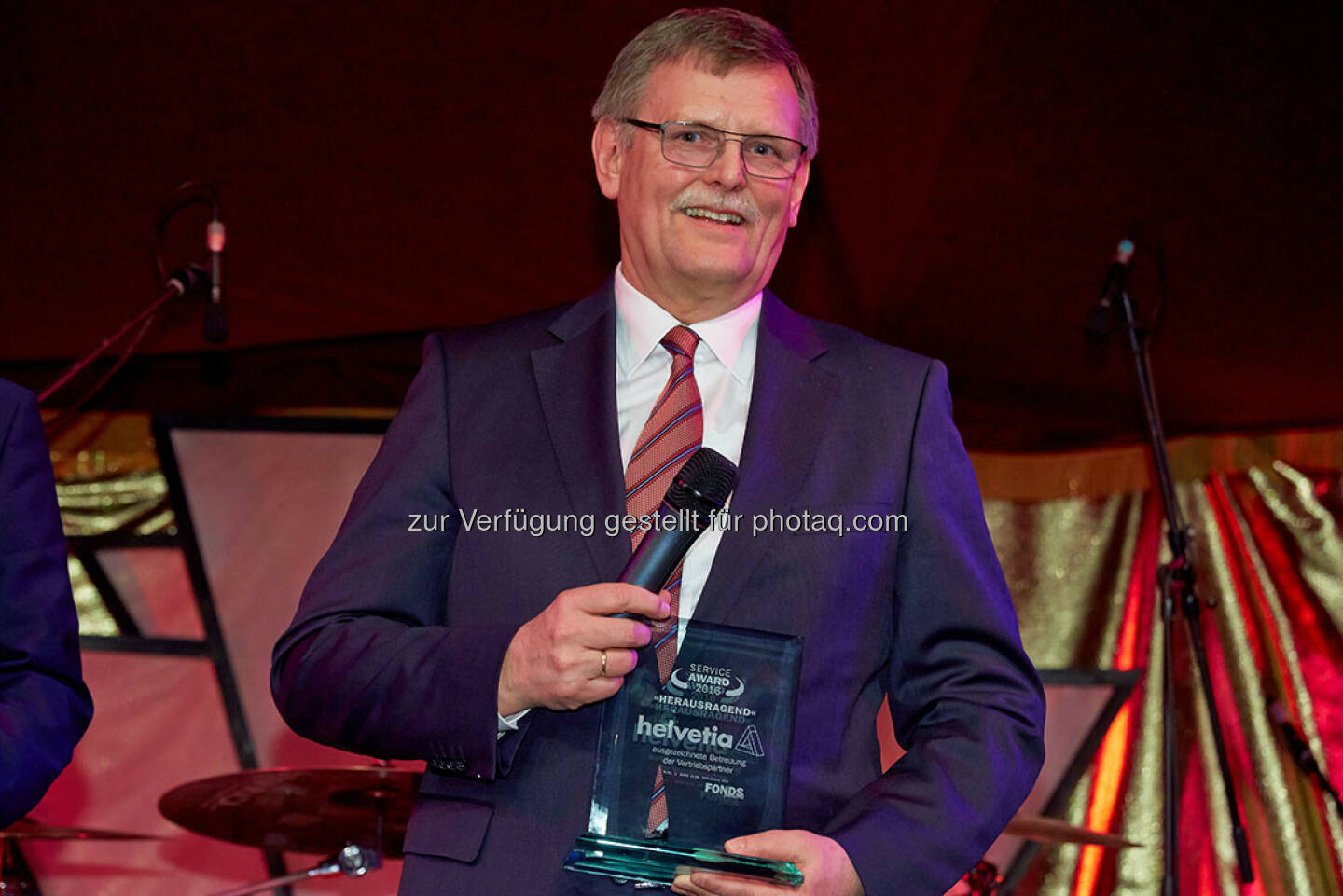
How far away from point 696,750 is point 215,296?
2.32m

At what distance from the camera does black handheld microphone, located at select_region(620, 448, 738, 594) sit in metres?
1.44

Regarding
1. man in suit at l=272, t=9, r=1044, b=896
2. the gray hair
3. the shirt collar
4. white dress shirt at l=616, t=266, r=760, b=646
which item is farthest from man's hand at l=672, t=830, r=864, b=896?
the gray hair

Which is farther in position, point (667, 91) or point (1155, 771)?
point (1155, 771)

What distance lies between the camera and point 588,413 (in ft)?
5.88

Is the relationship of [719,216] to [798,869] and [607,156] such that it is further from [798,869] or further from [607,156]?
[798,869]

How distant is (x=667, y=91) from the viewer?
1953 millimetres

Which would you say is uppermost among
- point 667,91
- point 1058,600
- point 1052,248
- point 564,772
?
point 1052,248

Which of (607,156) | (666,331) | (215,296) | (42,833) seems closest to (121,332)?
(215,296)

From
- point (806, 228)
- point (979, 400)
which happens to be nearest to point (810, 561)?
point (806, 228)

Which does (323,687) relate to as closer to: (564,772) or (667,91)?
(564,772)

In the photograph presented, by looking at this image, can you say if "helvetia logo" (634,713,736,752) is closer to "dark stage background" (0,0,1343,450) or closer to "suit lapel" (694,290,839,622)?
"suit lapel" (694,290,839,622)

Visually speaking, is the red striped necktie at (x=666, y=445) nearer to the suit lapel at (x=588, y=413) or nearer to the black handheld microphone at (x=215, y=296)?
the suit lapel at (x=588, y=413)

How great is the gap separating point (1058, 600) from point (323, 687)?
3.23 m

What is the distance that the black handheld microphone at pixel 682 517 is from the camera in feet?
4.72
